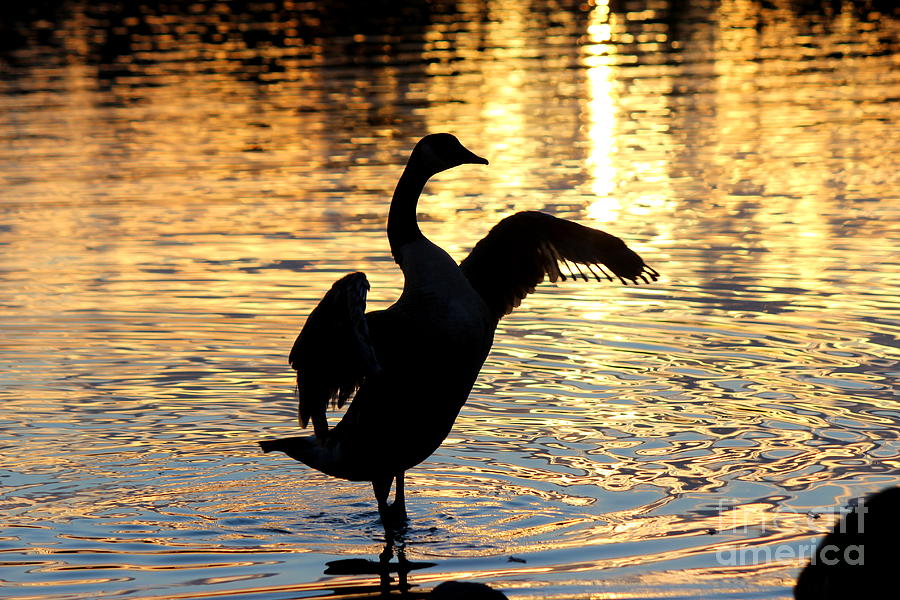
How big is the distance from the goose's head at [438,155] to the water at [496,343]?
215cm

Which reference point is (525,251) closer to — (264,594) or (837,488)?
(837,488)

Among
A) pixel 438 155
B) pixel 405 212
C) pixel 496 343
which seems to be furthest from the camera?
pixel 496 343

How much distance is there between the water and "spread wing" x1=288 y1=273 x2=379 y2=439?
0.91 m

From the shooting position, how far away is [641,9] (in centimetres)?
5650

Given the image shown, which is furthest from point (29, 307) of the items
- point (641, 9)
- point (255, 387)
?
point (641, 9)

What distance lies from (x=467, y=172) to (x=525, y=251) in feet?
43.8

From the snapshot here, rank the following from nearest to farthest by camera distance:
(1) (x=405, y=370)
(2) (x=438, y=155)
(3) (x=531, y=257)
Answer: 1. (1) (x=405, y=370)
2. (2) (x=438, y=155)
3. (3) (x=531, y=257)

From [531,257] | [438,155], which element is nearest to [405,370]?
[438,155]

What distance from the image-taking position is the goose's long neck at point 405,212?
898 centimetres

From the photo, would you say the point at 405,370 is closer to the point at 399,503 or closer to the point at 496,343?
the point at 399,503

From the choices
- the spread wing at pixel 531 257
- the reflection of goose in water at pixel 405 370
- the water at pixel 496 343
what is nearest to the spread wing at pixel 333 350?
the reflection of goose in water at pixel 405 370

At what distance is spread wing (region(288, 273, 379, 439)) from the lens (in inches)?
315

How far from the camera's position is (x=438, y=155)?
30.1 feet

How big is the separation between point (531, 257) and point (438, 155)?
1.23m
